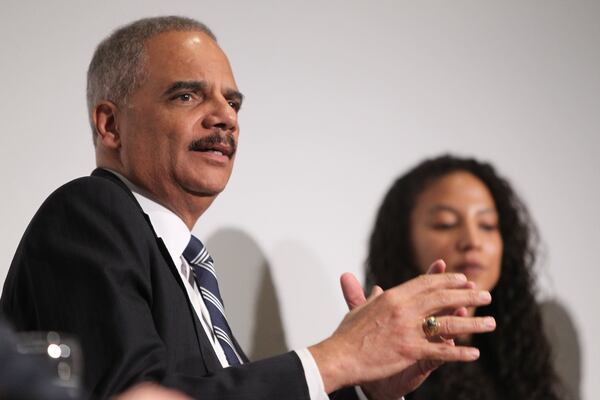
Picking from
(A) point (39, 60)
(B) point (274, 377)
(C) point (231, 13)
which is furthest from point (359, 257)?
(B) point (274, 377)

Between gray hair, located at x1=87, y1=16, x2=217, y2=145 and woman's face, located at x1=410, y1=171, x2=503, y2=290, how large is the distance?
3.16 ft

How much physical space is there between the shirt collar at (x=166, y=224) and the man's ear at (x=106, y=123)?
9 centimetres

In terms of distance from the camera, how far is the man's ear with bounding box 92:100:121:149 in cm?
170

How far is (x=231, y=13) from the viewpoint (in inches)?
89.4

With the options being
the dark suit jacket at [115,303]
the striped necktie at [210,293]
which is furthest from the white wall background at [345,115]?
the dark suit jacket at [115,303]

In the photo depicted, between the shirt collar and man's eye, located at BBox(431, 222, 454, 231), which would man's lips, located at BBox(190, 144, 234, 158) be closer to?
the shirt collar

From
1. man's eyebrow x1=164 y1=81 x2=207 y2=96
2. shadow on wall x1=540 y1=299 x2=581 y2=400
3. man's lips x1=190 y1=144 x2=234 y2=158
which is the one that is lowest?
shadow on wall x1=540 y1=299 x2=581 y2=400

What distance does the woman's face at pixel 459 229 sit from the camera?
2410mm

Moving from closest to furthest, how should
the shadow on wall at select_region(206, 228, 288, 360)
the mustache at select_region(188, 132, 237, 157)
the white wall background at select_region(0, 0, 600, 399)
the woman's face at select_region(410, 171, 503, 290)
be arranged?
the mustache at select_region(188, 132, 237, 157), the white wall background at select_region(0, 0, 600, 399), the shadow on wall at select_region(206, 228, 288, 360), the woman's face at select_region(410, 171, 503, 290)

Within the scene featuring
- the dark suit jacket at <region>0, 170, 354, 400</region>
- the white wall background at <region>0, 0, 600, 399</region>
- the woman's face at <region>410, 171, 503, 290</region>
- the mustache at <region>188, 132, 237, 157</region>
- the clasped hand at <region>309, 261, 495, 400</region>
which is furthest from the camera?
the woman's face at <region>410, 171, 503, 290</region>

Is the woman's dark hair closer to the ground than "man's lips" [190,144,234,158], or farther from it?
closer to the ground

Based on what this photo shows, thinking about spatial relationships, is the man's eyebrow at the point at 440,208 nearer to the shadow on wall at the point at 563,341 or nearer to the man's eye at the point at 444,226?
the man's eye at the point at 444,226

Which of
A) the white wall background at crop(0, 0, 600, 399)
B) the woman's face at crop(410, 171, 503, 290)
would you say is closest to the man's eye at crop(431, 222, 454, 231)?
the woman's face at crop(410, 171, 503, 290)

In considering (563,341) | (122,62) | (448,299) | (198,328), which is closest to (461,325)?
(448,299)
